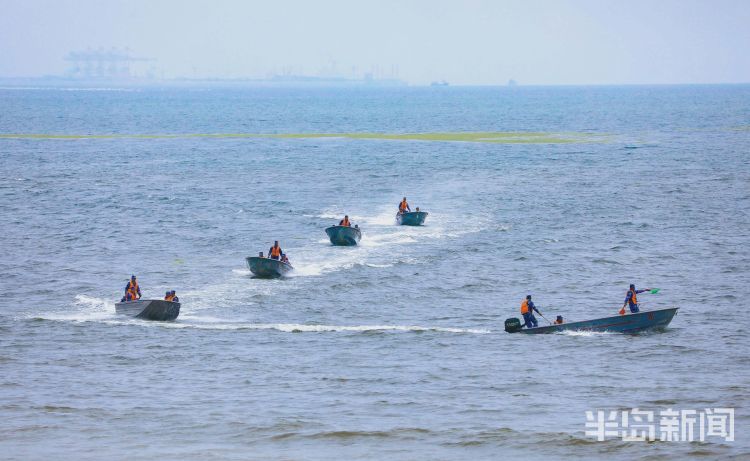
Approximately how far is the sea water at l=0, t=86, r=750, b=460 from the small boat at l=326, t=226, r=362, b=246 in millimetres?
1069

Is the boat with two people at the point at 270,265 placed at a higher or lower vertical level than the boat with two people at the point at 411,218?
lower

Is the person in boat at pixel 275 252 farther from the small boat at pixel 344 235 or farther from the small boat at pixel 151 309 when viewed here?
the small boat at pixel 151 309

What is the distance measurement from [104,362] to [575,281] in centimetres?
2545

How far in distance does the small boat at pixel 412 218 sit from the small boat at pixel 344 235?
713cm

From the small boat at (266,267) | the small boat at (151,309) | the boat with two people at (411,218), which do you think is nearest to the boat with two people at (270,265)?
the small boat at (266,267)

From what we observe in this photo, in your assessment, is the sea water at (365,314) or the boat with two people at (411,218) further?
the boat with two people at (411,218)

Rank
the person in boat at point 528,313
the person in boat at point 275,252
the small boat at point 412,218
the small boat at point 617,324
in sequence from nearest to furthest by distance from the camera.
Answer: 1. the small boat at point 617,324
2. the person in boat at point 528,313
3. the person in boat at point 275,252
4. the small boat at point 412,218

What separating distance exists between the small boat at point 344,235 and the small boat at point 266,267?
8.34 m

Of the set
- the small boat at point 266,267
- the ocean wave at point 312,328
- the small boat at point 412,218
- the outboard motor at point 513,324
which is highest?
the small boat at point 412,218

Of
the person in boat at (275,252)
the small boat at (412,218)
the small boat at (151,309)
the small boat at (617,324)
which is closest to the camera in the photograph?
the small boat at (617,324)

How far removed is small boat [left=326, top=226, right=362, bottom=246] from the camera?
203 ft

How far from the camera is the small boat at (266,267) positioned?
52656 millimetres

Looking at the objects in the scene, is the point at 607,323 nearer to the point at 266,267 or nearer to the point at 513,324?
the point at 513,324

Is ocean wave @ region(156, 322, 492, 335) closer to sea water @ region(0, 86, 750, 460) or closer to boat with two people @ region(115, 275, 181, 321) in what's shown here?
sea water @ region(0, 86, 750, 460)
